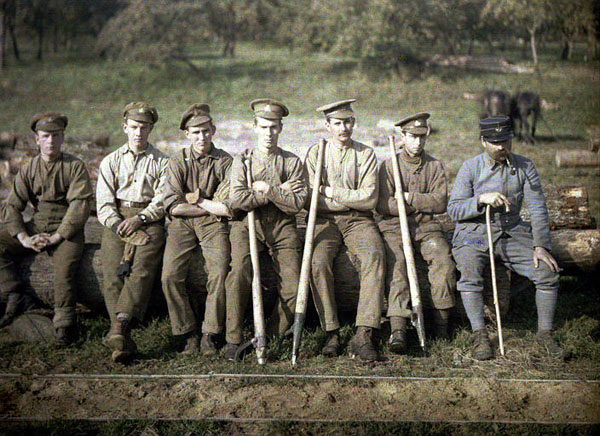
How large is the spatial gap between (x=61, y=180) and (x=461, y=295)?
4213 mm

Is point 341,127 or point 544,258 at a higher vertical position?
point 341,127

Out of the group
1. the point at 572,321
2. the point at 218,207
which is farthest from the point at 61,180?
the point at 572,321

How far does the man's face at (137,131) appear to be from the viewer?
636 centimetres

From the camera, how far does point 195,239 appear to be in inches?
246

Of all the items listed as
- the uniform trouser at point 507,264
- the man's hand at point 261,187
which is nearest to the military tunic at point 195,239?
the man's hand at point 261,187

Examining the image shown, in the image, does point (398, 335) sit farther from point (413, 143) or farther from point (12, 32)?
point (12, 32)

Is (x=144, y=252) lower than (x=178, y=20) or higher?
lower

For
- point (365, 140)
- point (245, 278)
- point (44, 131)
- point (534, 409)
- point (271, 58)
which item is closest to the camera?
point (534, 409)

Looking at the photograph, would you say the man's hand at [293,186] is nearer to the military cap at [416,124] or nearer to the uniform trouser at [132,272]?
the military cap at [416,124]

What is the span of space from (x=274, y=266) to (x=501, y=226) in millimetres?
2253

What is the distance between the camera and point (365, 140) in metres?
11.8

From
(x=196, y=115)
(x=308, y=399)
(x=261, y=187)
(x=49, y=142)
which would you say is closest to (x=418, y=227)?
(x=261, y=187)

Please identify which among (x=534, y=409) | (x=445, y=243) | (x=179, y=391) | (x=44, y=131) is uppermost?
(x=44, y=131)

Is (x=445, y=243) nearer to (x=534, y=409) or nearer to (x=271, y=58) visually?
(x=534, y=409)
